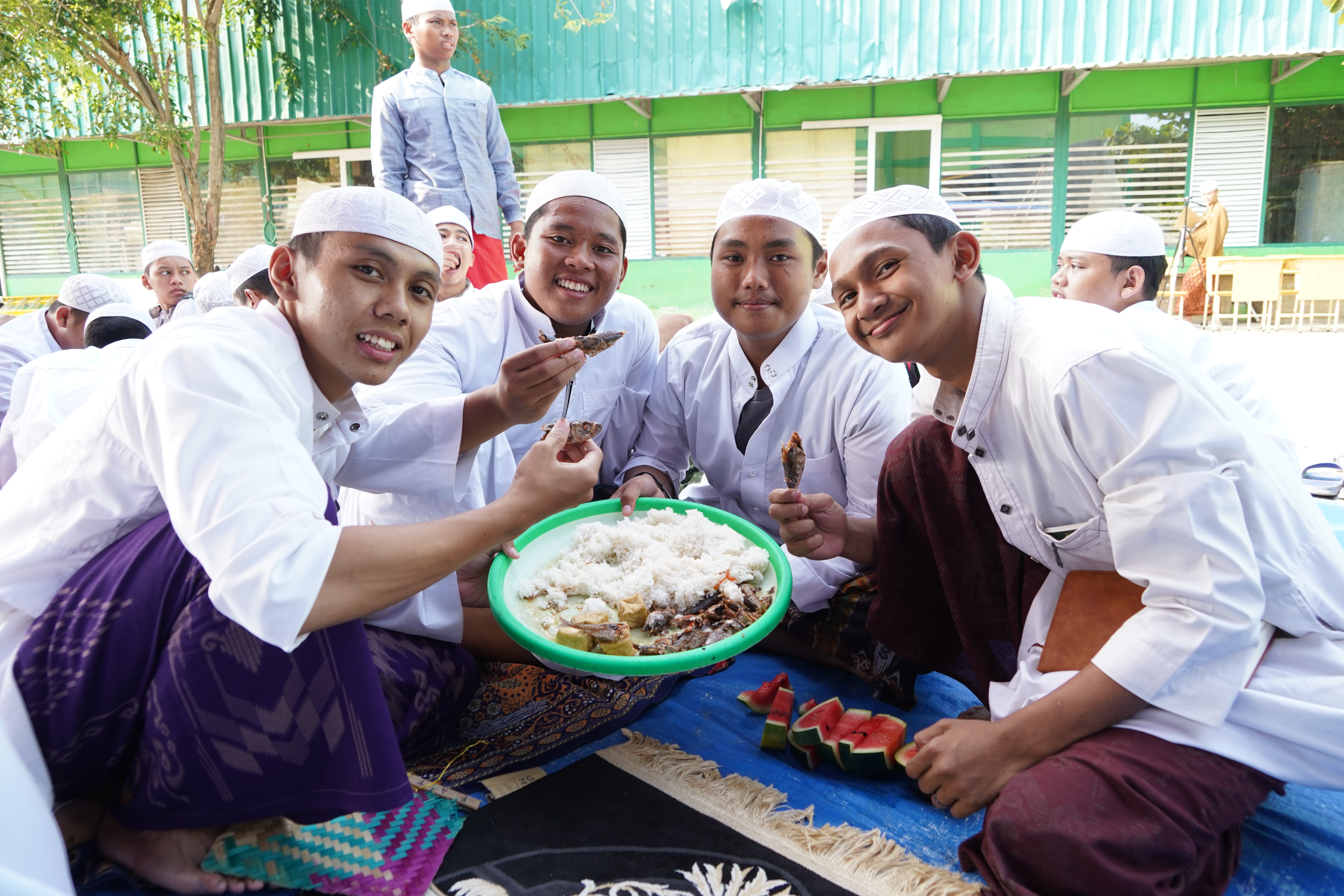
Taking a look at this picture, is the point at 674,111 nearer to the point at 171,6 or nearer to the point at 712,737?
the point at 171,6

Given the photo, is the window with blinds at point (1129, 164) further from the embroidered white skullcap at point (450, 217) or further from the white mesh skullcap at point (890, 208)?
the white mesh skullcap at point (890, 208)

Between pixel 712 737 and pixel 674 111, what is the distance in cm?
1164

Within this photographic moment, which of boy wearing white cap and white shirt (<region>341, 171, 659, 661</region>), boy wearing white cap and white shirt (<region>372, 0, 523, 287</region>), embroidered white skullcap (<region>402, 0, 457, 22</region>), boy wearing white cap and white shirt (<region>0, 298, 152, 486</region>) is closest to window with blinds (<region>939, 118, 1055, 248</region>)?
boy wearing white cap and white shirt (<region>372, 0, 523, 287</region>)

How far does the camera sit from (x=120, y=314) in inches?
191

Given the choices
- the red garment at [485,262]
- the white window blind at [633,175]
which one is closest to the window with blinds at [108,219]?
the white window blind at [633,175]

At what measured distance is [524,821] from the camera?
2.18 meters

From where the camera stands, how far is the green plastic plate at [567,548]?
216cm

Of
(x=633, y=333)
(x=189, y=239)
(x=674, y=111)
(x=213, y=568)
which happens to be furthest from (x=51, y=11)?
(x=213, y=568)

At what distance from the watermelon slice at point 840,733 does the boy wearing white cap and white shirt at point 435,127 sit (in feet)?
14.8

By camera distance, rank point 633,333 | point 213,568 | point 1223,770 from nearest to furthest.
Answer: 1. point 213,568
2. point 1223,770
3. point 633,333

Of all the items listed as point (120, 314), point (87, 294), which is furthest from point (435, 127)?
point (87, 294)

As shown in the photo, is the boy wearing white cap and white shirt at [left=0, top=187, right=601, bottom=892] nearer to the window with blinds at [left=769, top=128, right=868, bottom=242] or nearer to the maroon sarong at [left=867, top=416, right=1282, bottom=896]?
the maroon sarong at [left=867, top=416, right=1282, bottom=896]

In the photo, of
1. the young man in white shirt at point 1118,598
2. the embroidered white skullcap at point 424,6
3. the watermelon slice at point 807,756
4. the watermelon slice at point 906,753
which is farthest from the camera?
the embroidered white skullcap at point 424,6

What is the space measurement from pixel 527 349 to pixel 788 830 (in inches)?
60.9
